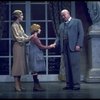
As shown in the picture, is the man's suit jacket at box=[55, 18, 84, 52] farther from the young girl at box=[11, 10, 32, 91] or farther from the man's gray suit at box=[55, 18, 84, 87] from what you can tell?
the young girl at box=[11, 10, 32, 91]

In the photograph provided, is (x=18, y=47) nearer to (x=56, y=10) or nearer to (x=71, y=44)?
(x=71, y=44)

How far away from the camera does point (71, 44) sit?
10.1m

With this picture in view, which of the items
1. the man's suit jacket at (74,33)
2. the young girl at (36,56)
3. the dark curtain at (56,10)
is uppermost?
the dark curtain at (56,10)

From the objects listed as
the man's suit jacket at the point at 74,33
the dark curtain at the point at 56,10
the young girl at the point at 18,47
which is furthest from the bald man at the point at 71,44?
the dark curtain at the point at 56,10

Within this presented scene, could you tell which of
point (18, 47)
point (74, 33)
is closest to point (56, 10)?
point (74, 33)

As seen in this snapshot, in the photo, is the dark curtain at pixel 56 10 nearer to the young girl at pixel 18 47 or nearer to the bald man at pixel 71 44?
the bald man at pixel 71 44

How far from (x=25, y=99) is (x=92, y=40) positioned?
15.0 feet

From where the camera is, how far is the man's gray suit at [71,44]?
10.1 meters

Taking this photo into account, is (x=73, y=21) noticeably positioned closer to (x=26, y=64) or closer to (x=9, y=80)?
(x=26, y=64)

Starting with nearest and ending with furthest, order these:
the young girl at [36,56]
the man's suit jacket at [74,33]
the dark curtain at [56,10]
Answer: the young girl at [36,56] < the man's suit jacket at [74,33] < the dark curtain at [56,10]

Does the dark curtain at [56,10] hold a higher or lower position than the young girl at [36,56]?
higher

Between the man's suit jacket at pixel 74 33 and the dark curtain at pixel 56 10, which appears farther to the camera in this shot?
the dark curtain at pixel 56 10

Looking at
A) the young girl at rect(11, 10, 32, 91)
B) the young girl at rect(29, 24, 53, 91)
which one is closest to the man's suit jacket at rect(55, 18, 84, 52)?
the young girl at rect(29, 24, 53, 91)

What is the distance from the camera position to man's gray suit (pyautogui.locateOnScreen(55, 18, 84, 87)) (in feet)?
33.1
